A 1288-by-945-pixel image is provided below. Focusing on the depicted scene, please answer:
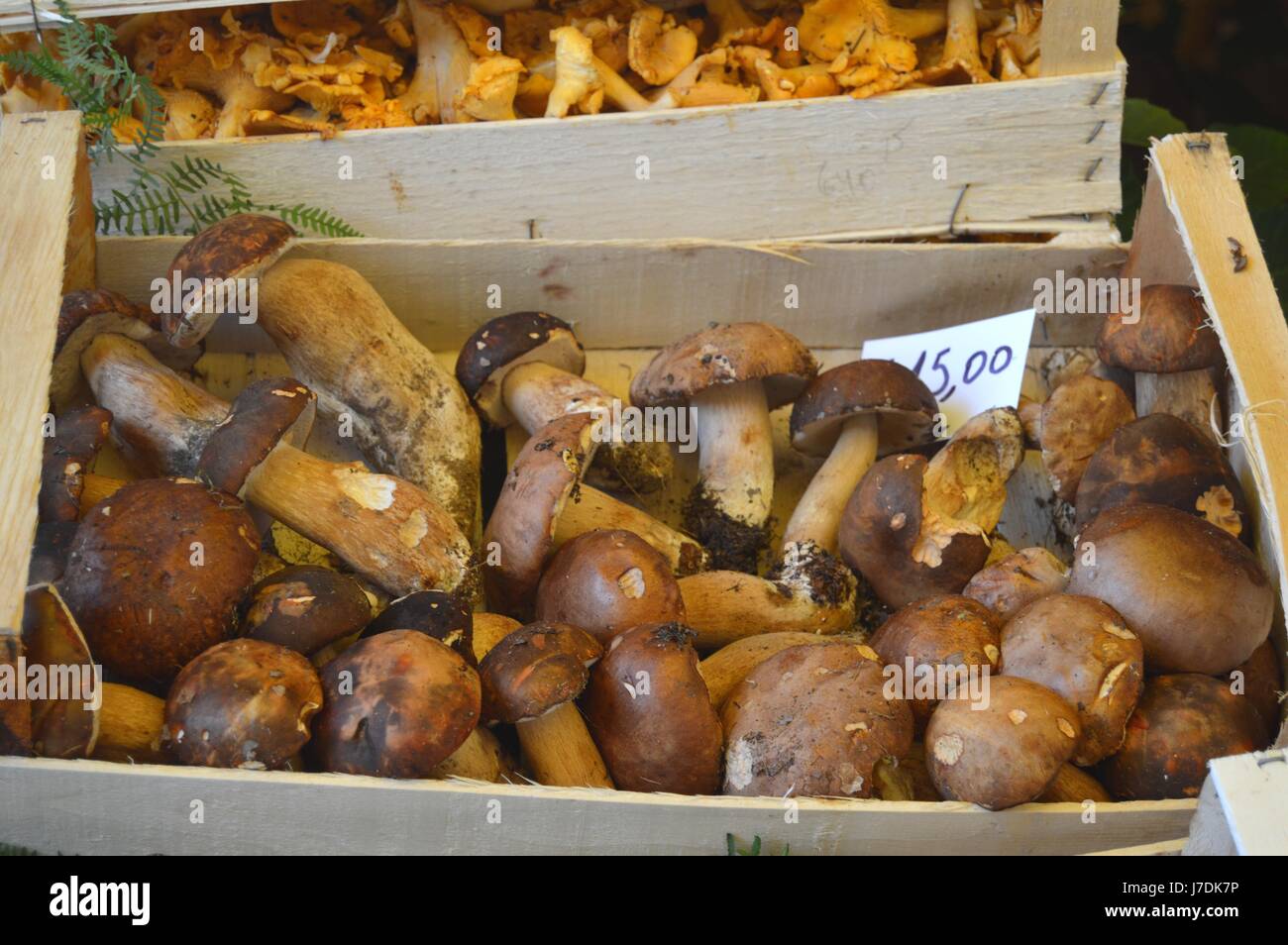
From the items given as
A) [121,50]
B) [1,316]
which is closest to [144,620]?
[1,316]

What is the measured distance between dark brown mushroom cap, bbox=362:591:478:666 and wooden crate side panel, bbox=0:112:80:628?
2.01ft

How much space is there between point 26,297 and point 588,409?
121 cm

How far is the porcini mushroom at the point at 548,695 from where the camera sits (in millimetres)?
1873

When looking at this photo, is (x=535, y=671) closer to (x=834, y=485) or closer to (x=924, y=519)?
(x=924, y=519)

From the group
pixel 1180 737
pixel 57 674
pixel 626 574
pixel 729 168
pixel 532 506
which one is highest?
pixel 729 168

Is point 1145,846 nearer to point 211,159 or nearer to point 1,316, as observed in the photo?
point 1,316

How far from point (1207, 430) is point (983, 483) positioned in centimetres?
50

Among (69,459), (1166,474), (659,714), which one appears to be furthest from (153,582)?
(1166,474)

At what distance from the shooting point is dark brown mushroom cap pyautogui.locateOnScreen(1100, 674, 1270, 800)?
6.16 ft

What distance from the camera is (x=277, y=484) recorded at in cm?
236

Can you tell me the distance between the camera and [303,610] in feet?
6.52

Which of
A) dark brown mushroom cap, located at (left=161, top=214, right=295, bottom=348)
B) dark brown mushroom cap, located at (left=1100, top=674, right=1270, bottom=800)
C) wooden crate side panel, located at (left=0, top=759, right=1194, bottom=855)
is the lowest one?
wooden crate side panel, located at (left=0, top=759, right=1194, bottom=855)

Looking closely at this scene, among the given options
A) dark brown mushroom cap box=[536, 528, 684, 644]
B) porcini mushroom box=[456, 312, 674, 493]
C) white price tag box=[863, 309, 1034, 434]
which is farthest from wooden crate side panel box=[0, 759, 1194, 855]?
white price tag box=[863, 309, 1034, 434]

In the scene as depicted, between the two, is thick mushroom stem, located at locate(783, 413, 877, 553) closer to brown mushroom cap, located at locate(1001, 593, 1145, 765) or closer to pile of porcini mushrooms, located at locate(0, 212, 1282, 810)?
pile of porcini mushrooms, located at locate(0, 212, 1282, 810)
